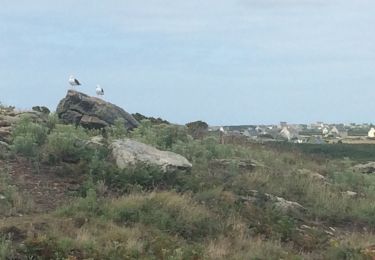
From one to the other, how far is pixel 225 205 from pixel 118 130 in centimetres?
438

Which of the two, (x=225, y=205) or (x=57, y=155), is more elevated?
(x=57, y=155)

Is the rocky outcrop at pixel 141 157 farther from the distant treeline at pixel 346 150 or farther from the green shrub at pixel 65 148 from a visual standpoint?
the distant treeline at pixel 346 150

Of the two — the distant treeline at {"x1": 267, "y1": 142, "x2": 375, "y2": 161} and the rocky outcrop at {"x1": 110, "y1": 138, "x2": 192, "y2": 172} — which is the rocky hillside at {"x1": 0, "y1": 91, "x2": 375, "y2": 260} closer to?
the rocky outcrop at {"x1": 110, "y1": 138, "x2": 192, "y2": 172}

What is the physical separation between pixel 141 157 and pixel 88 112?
512 cm

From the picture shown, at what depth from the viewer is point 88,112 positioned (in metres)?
15.8

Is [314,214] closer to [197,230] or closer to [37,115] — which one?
[197,230]

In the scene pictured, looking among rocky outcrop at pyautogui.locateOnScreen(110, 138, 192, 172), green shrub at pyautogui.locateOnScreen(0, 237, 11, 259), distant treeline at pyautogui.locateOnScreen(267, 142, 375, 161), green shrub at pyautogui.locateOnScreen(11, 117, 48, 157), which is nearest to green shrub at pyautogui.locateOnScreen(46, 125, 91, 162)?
green shrub at pyautogui.locateOnScreen(11, 117, 48, 157)

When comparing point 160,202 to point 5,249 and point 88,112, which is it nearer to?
point 5,249

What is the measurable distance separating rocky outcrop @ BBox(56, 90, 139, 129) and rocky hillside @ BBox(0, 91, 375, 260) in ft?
2.73

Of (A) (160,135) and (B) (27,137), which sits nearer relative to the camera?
(B) (27,137)

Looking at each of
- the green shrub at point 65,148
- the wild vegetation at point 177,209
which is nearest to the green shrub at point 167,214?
the wild vegetation at point 177,209

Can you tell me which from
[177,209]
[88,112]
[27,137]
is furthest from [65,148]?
[88,112]

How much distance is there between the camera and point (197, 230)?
29.6 feet

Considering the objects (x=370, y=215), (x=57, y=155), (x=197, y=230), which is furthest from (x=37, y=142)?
(x=370, y=215)
